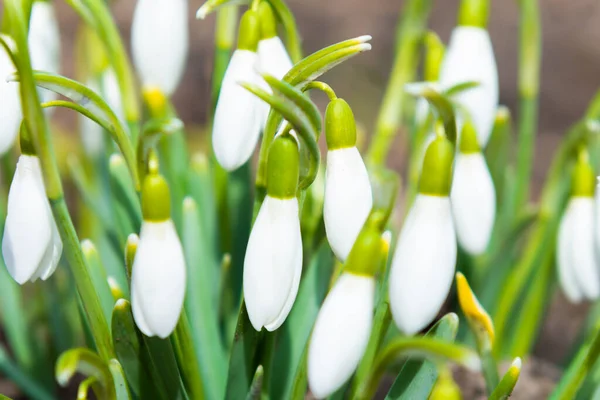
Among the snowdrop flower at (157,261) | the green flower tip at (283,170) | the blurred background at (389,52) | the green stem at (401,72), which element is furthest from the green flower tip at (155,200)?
the blurred background at (389,52)

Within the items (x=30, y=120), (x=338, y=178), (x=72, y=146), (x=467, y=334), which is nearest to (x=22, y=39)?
(x=30, y=120)

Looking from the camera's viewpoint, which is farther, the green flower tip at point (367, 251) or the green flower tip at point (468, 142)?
the green flower tip at point (468, 142)

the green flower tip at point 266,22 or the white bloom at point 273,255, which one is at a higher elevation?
the green flower tip at point 266,22

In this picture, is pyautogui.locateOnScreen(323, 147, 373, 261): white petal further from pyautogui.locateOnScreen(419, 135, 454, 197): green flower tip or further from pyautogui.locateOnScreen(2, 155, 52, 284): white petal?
pyautogui.locateOnScreen(2, 155, 52, 284): white petal

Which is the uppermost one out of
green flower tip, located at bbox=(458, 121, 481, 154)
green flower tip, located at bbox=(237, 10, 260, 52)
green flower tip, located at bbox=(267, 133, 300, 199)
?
green flower tip, located at bbox=(237, 10, 260, 52)

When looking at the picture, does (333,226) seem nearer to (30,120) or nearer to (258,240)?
(258,240)

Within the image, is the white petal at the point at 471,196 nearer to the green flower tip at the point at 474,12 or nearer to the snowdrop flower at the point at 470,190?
the snowdrop flower at the point at 470,190

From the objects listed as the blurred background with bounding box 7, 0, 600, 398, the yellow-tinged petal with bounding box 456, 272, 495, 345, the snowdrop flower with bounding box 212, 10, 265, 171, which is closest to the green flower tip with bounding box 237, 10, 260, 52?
the snowdrop flower with bounding box 212, 10, 265, 171
